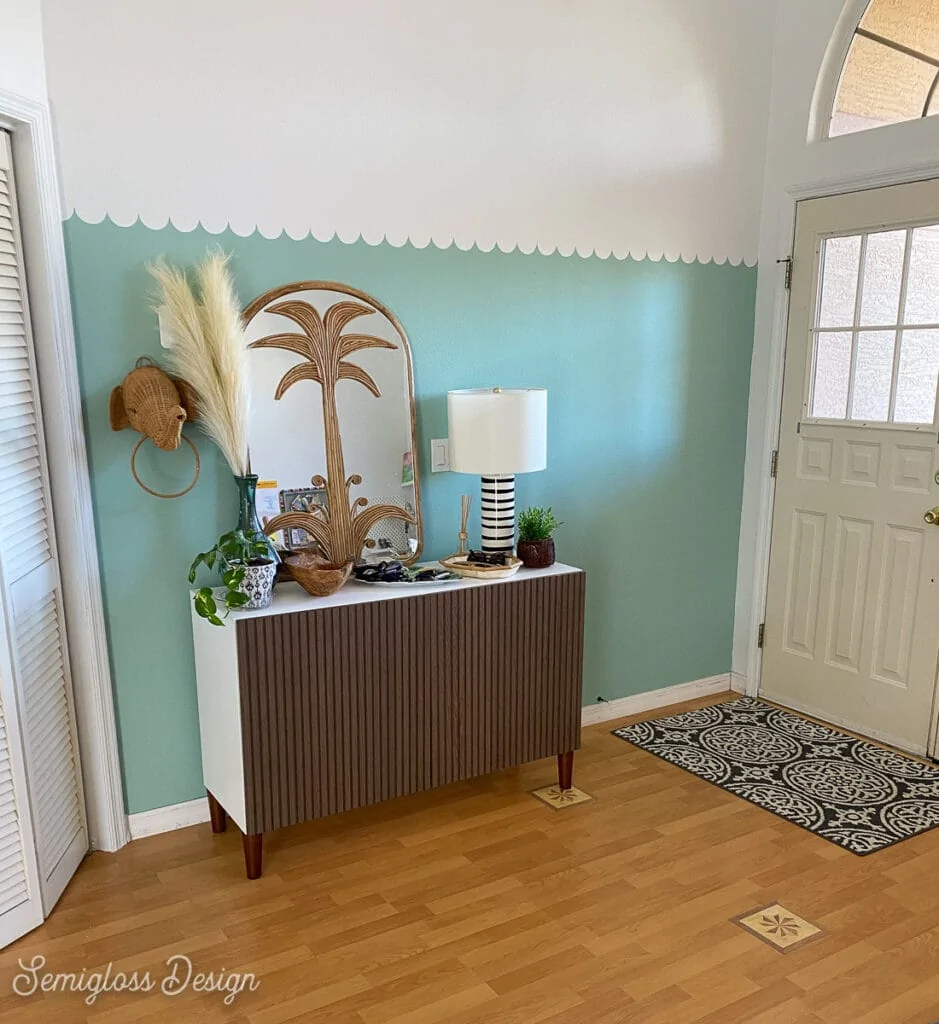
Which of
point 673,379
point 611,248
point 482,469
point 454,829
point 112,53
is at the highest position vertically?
point 112,53

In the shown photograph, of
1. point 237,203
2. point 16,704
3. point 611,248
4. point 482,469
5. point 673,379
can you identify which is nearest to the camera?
point 16,704

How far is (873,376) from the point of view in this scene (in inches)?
121

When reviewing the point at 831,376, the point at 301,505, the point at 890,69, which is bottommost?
the point at 301,505

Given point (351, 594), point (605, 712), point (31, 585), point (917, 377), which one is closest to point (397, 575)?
point (351, 594)

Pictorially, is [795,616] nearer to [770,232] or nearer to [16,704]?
[770,232]

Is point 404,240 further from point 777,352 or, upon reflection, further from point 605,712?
point 605,712

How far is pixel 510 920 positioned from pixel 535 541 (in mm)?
1096

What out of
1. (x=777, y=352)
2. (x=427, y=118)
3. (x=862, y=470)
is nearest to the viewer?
(x=427, y=118)

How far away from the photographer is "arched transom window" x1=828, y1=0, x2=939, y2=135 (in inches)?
114

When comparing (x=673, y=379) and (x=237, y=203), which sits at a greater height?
(x=237, y=203)

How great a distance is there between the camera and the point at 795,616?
3.46m

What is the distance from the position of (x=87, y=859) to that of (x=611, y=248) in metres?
2.59

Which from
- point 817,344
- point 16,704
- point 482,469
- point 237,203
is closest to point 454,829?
point 482,469

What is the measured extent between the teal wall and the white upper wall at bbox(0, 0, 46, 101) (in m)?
0.32
